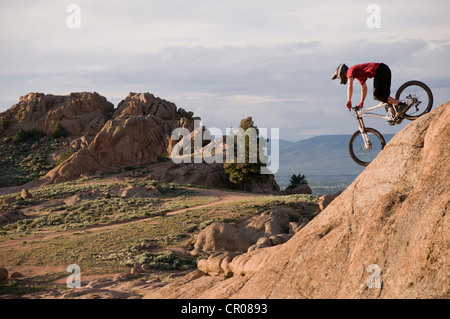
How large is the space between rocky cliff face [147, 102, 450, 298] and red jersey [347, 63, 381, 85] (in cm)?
256

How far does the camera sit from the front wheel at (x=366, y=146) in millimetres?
14453

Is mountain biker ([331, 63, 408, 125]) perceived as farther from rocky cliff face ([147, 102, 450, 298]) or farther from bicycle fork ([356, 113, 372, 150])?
rocky cliff face ([147, 102, 450, 298])

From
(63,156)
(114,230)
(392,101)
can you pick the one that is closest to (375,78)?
(392,101)

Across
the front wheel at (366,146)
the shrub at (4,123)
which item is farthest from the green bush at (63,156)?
the front wheel at (366,146)

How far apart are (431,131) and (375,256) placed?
322cm

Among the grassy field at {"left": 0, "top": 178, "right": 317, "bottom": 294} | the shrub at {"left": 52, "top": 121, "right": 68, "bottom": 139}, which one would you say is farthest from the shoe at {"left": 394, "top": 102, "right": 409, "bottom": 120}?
the shrub at {"left": 52, "top": 121, "right": 68, "bottom": 139}

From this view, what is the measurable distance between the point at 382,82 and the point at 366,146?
214cm

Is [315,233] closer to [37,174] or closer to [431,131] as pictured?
[431,131]

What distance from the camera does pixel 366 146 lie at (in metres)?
14.6

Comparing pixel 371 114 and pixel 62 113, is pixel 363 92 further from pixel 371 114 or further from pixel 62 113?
pixel 62 113

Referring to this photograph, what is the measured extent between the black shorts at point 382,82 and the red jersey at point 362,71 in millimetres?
164

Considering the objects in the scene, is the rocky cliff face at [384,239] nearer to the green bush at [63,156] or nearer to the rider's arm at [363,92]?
the rider's arm at [363,92]

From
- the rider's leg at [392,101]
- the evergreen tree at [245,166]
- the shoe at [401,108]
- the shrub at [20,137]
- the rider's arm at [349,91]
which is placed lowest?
the evergreen tree at [245,166]
